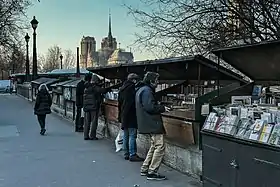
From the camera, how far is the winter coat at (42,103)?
14.3m

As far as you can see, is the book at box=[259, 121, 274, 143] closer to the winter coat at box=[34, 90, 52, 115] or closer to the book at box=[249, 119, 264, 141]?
the book at box=[249, 119, 264, 141]

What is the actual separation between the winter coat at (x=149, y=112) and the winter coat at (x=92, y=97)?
4727 mm

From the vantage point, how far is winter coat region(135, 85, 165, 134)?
25.2ft

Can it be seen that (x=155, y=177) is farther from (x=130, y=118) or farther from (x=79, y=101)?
(x=79, y=101)

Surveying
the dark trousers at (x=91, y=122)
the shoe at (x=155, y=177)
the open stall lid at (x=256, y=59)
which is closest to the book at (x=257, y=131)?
the open stall lid at (x=256, y=59)

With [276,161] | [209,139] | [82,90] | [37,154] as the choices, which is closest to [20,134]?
[82,90]

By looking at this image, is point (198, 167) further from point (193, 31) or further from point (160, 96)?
point (193, 31)

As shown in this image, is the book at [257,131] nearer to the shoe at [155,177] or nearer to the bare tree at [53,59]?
the shoe at [155,177]

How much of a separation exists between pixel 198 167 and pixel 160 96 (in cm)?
341

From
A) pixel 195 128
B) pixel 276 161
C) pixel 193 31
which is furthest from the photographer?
pixel 193 31

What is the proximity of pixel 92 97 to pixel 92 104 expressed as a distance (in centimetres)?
20

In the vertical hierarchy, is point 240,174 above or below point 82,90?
below

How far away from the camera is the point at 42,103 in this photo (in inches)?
567

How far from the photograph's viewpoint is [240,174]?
5453 millimetres
